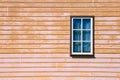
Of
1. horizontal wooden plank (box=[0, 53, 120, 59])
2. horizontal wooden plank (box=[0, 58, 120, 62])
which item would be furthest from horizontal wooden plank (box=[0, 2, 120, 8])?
horizontal wooden plank (box=[0, 58, 120, 62])

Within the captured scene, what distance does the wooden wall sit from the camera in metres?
11.3

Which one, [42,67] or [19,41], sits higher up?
[19,41]

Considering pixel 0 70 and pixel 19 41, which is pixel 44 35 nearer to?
pixel 19 41

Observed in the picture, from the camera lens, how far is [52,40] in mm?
11336

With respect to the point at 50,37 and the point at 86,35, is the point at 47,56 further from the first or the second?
the point at 86,35

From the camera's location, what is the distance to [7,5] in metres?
11.4

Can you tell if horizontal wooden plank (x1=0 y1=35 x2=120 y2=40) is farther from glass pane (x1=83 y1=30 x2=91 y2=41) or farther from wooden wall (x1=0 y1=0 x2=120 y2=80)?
glass pane (x1=83 y1=30 x2=91 y2=41)

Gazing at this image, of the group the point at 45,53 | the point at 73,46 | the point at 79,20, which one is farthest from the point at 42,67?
the point at 79,20

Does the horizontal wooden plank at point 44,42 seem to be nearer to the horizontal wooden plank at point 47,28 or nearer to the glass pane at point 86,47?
the glass pane at point 86,47

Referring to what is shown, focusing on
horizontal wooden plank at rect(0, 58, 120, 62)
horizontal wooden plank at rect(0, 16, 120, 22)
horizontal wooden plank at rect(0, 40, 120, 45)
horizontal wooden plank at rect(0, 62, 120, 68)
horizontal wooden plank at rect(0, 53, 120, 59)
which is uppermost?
horizontal wooden plank at rect(0, 16, 120, 22)

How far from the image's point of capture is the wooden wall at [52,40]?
37.1ft

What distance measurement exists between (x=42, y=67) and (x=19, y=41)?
3.62 ft

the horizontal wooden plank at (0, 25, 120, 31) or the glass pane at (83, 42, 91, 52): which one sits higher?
the horizontal wooden plank at (0, 25, 120, 31)

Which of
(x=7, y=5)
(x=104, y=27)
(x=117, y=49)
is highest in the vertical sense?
(x=7, y=5)
